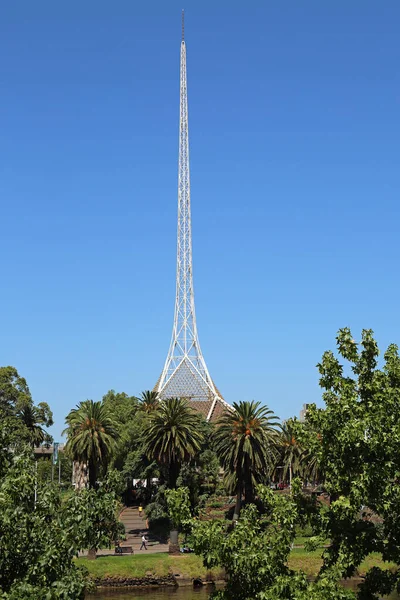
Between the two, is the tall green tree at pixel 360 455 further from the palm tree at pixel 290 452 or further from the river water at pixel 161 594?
the palm tree at pixel 290 452

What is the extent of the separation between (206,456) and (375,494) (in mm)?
41989

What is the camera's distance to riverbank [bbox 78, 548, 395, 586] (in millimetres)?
40781

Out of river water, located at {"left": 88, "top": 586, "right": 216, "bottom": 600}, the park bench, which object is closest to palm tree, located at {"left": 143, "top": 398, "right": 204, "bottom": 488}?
the park bench

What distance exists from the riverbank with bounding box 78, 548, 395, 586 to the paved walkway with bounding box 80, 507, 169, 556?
11.9 ft

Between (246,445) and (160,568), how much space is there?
1061 cm

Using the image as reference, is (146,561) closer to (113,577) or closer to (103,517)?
(113,577)

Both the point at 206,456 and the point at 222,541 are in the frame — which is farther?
the point at 206,456

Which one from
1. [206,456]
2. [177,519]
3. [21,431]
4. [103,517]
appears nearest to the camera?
[103,517]

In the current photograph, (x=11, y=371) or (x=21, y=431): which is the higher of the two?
(x=11, y=371)

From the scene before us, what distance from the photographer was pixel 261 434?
165 ft

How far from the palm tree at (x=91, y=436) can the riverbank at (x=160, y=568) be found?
7344 mm

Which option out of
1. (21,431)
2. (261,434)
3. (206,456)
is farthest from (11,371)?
(261,434)

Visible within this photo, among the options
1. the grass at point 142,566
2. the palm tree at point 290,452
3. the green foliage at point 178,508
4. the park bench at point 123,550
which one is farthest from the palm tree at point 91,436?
the green foliage at point 178,508

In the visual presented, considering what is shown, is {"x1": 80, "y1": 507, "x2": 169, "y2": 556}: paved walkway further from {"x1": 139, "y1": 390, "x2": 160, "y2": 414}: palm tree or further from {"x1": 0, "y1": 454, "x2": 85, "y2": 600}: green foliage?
{"x1": 0, "y1": 454, "x2": 85, "y2": 600}: green foliage
